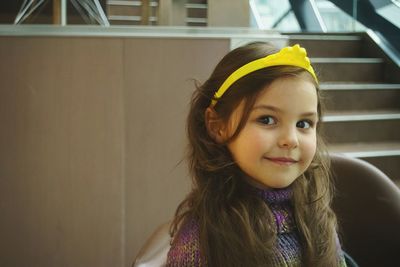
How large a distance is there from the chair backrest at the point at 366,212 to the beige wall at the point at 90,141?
0.79 m

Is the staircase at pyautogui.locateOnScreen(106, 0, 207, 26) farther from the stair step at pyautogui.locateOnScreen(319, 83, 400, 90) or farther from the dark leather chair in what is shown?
the stair step at pyautogui.locateOnScreen(319, 83, 400, 90)

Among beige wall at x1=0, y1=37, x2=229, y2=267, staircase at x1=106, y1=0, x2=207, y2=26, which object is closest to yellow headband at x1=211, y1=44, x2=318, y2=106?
beige wall at x1=0, y1=37, x2=229, y2=267

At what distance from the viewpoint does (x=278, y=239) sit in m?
0.80

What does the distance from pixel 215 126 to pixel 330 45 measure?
351cm

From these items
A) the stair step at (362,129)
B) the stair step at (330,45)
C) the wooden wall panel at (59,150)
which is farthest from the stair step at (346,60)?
the wooden wall panel at (59,150)

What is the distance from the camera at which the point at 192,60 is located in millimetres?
1997

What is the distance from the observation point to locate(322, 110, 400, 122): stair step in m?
3.24

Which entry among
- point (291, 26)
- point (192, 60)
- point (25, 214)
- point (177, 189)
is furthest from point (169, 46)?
point (291, 26)

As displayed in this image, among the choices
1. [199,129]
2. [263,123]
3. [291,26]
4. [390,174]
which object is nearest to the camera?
[263,123]

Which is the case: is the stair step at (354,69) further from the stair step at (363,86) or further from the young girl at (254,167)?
the young girl at (254,167)

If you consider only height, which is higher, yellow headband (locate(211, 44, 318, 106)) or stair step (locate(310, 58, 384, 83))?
stair step (locate(310, 58, 384, 83))

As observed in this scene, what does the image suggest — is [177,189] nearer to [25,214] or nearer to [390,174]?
[25,214]

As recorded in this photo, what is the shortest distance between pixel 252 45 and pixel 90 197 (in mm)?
1330

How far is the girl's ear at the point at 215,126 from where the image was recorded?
81cm
